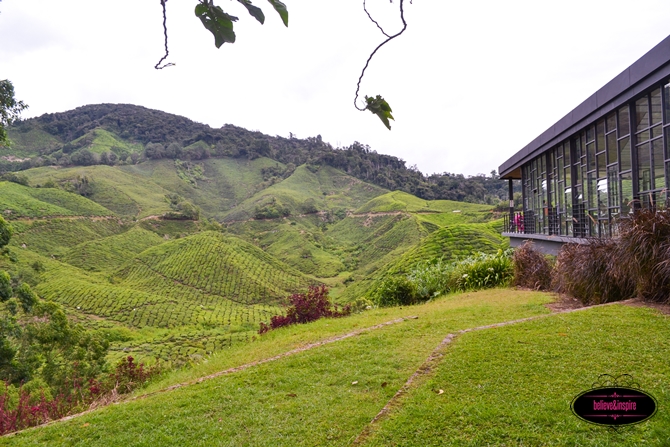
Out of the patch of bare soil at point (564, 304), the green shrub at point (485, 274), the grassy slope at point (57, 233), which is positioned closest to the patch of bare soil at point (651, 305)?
the patch of bare soil at point (564, 304)

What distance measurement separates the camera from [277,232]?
5703cm

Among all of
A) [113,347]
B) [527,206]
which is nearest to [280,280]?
[113,347]

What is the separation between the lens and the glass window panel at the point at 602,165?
31.8 feet

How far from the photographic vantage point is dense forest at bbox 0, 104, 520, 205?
7162cm

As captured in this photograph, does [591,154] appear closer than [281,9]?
No

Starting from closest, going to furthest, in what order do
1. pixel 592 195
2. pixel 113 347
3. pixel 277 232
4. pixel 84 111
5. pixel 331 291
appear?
pixel 592 195, pixel 113 347, pixel 331 291, pixel 277 232, pixel 84 111

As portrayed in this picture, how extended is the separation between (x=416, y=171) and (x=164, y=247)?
55.8 meters

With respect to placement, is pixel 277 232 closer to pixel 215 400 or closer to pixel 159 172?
pixel 159 172

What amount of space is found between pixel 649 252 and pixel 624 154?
4.39 m

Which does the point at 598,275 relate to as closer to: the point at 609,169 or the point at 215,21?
the point at 609,169

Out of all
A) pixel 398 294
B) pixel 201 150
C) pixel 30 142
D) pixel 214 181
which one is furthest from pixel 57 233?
pixel 30 142

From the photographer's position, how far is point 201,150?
9719cm

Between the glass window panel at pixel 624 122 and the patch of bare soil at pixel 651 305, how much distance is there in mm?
4638

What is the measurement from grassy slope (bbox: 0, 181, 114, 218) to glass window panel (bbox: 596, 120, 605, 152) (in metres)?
51.9
